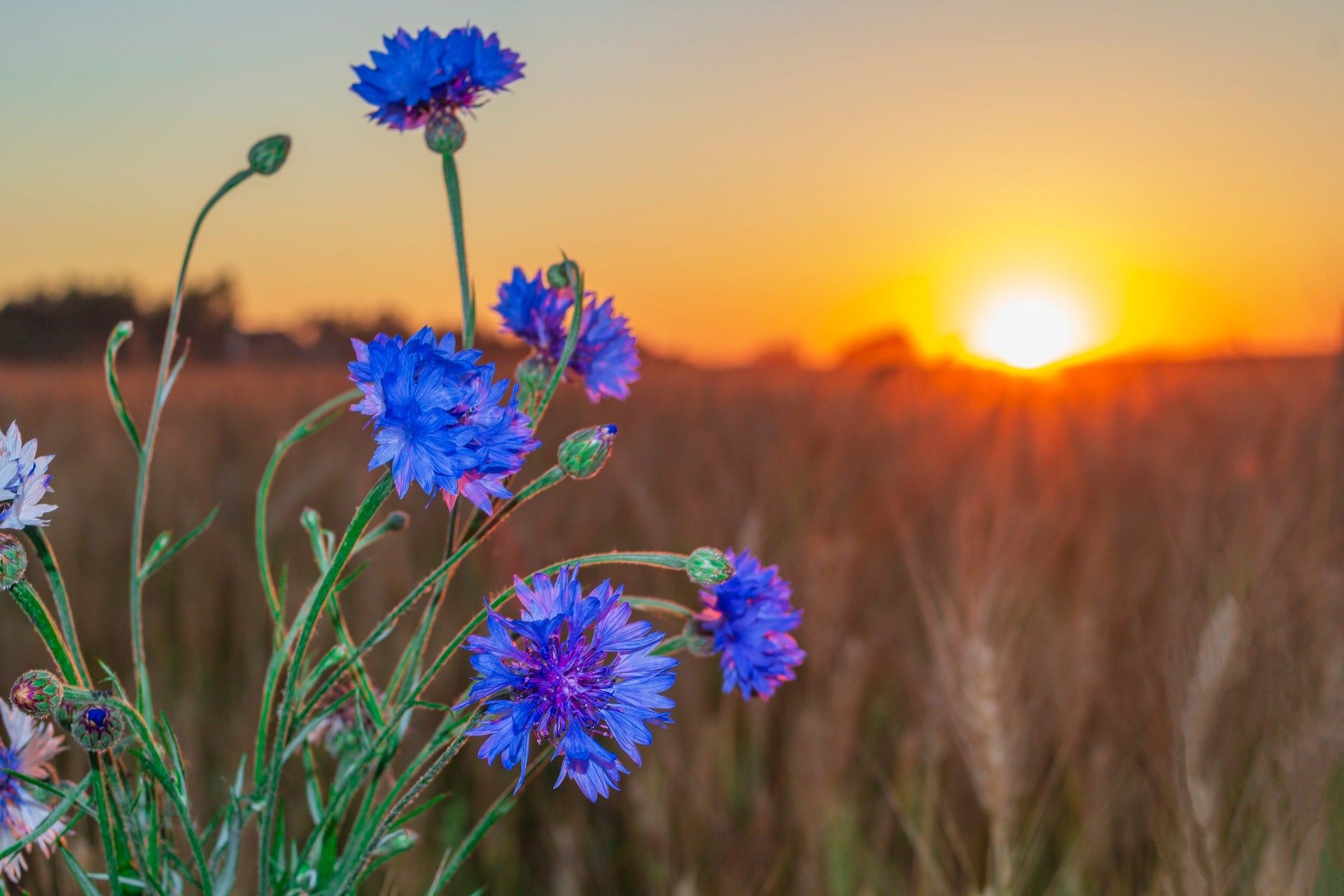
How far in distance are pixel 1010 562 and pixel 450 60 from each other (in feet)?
3.43

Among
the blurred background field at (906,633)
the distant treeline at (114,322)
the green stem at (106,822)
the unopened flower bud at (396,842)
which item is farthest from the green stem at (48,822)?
the distant treeline at (114,322)

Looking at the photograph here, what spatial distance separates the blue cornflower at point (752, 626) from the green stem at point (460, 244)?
0.47 ft

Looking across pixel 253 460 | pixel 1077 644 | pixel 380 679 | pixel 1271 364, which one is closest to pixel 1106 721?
pixel 1077 644

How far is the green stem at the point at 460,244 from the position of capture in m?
0.37

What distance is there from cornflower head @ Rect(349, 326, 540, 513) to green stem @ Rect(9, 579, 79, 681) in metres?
0.13

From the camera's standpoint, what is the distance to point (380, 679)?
1.45 meters

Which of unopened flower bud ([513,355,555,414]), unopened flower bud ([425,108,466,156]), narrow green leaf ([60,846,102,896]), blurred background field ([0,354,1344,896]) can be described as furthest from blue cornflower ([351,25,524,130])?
blurred background field ([0,354,1344,896])

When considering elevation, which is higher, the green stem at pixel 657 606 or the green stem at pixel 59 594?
the green stem at pixel 657 606

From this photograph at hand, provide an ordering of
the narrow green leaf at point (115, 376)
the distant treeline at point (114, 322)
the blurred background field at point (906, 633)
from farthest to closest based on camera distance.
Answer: the distant treeline at point (114, 322)
the blurred background field at point (906, 633)
the narrow green leaf at point (115, 376)

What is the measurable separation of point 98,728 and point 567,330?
0.80 feet

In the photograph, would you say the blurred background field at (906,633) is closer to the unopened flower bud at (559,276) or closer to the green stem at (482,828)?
the green stem at (482,828)

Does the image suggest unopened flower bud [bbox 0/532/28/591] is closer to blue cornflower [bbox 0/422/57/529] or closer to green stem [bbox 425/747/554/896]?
blue cornflower [bbox 0/422/57/529]

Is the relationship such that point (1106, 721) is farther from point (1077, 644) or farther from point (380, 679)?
point (380, 679)

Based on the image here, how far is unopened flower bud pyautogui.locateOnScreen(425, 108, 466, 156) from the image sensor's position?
412 mm
